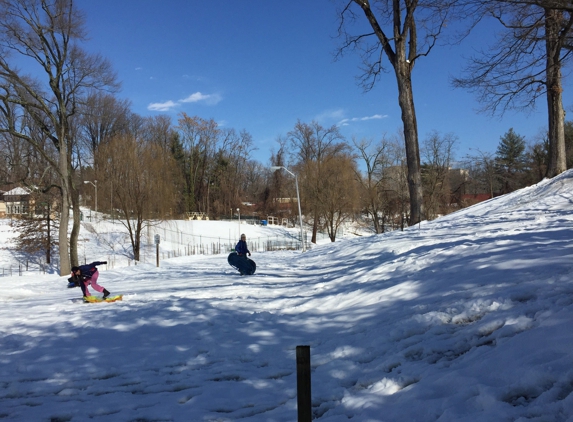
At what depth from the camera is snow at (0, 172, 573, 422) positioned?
3.50 meters

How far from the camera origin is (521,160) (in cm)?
5809

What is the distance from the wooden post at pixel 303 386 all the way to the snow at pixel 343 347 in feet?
4.27

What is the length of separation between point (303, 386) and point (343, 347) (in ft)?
10.7

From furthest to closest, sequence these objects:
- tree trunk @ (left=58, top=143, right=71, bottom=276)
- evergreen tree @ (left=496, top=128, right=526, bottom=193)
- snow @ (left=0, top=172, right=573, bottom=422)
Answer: evergreen tree @ (left=496, top=128, right=526, bottom=193) < tree trunk @ (left=58, top=143, right=71, bottom=276) < snow @ (left=0, top=172, right=573, bottom=422)

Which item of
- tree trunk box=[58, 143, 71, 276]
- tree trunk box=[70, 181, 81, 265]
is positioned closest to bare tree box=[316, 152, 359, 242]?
tree trunk box=[70, 181, 81, 265]

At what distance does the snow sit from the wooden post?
51.3 inches

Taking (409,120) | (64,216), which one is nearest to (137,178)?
(64,216)

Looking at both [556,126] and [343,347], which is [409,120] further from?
[343,347]

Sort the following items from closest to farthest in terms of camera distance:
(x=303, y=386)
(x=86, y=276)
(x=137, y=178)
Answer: (x=303, y=386) → (x=86, y=276) → (x=137, y=178)

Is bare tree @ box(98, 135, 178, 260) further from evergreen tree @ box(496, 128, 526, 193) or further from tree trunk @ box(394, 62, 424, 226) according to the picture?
evergreen tree @ box(496, 128, 526, 193)

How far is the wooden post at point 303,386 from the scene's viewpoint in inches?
94.0

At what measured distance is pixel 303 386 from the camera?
2430 mm

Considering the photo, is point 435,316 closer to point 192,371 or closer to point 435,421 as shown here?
point 435,421

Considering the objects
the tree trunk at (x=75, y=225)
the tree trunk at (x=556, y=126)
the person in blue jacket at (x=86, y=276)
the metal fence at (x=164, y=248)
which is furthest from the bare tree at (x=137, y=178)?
the tree trunk at (x=556, y=126)
